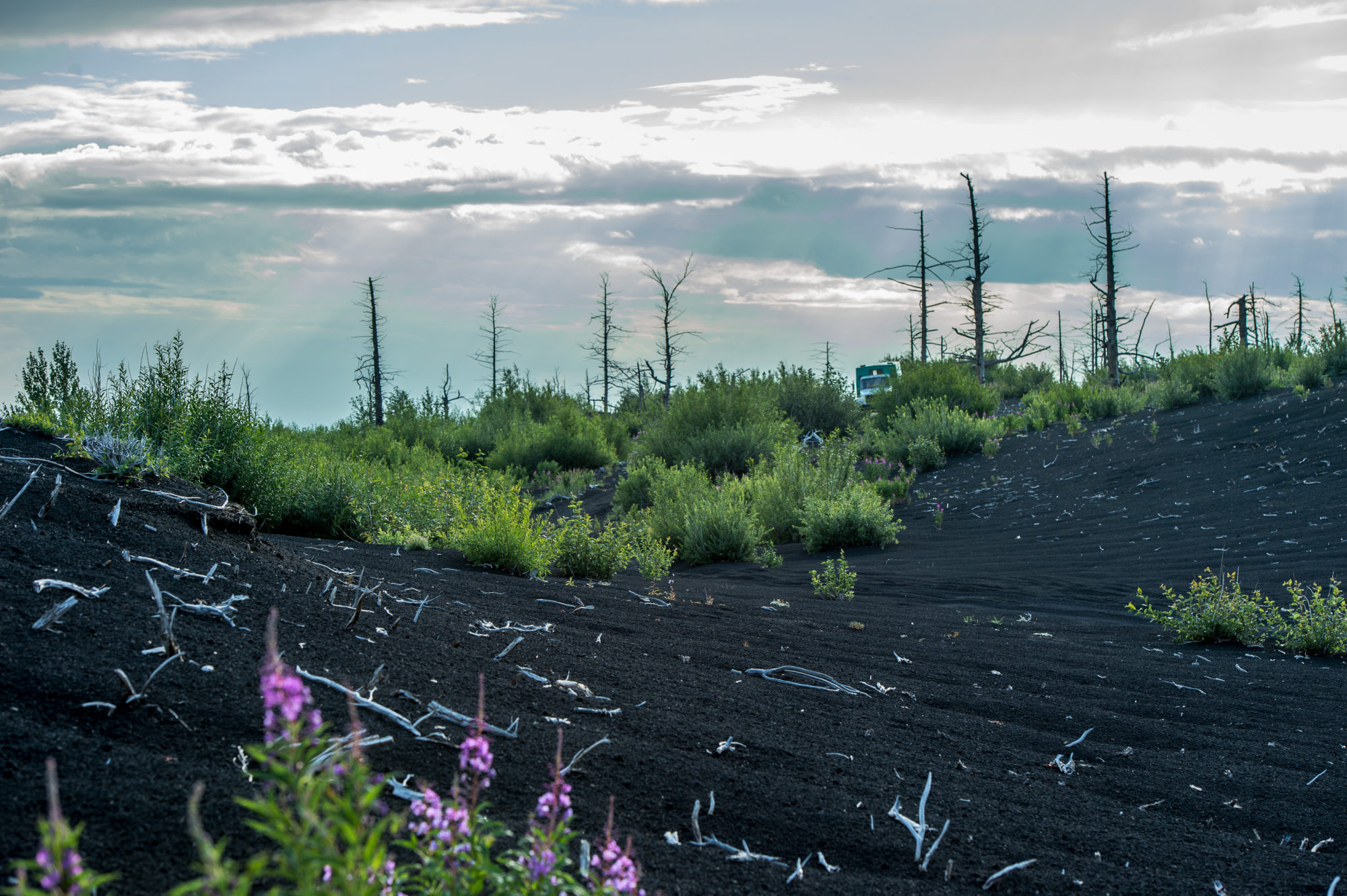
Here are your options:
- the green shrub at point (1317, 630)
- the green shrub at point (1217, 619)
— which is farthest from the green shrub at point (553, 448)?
the green shrub at point (1317, 630)

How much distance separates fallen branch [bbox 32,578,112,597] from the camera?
10.3ft

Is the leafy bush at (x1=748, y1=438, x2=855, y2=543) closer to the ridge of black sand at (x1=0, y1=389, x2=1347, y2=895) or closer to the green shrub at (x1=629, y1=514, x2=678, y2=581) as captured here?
the green shrub at (x1=629, y1=514, x2=678, y2=581)

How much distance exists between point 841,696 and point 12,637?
3.32 meters

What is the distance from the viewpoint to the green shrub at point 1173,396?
1808 centimetres

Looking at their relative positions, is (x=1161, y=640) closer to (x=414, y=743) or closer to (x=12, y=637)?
(x=414, y=743)

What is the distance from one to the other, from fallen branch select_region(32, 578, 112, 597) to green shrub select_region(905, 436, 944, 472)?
16.0m

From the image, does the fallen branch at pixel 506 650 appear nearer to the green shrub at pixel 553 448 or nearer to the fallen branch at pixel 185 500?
the fallen branch at pixel 185 500

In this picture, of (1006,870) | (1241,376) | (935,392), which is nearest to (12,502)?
(1006,870)

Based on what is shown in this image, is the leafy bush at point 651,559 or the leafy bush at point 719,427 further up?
the leafy bush at point 719,427

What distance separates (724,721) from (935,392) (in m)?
20.7

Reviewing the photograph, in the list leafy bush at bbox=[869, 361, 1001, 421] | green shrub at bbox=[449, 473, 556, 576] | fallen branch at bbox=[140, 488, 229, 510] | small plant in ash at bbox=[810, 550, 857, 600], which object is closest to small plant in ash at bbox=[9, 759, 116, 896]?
fallen branch at bbox=[140, 488, 229, 510]

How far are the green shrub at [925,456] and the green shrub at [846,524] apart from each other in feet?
18.7

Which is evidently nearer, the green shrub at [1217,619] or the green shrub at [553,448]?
the green shrub at [1217,619]

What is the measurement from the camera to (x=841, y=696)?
4.35 meters
